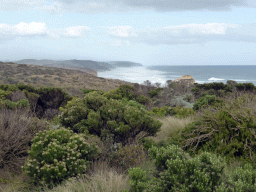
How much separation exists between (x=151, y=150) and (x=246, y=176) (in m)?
1.44

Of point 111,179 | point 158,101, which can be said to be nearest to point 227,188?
point 111,179

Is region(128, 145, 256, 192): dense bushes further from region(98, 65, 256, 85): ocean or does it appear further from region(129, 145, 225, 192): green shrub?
region(98, 65, 256, 85): ocean

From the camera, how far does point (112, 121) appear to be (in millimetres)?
5320

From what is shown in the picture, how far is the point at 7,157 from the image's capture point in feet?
14.3

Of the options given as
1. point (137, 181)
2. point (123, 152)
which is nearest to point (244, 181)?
point (137, 181)

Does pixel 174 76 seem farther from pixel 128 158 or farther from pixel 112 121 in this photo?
pixel 128 158

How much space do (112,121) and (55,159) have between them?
1946 mm

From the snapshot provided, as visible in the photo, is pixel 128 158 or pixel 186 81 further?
pixel 186 81

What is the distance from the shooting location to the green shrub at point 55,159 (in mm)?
3619

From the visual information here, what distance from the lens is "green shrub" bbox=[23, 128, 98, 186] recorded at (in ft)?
11.9

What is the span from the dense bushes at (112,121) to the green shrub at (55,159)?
111cm

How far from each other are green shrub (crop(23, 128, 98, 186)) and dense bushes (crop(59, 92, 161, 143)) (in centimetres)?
111

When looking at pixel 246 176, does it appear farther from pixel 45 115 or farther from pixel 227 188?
pixel 45 115

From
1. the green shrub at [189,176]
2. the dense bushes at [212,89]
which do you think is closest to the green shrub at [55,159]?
the green shrub at [189,176]
